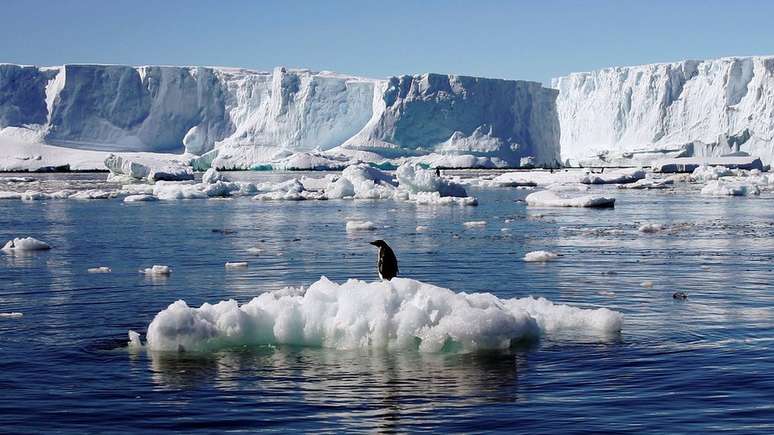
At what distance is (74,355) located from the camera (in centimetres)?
973

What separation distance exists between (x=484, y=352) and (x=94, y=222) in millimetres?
21946

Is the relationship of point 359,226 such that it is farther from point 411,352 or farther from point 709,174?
point 709,174

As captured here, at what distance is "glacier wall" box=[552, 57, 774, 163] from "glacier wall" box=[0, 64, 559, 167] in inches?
346

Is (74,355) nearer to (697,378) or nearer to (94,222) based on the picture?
(697,378)

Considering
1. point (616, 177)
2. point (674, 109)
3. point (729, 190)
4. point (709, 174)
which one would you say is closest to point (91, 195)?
point (729, 190)

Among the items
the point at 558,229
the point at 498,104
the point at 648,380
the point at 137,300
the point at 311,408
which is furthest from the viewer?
the point at 498,104

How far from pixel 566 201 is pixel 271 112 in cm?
7123

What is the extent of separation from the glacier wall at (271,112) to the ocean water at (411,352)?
226ft

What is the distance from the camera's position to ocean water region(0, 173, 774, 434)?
740cm

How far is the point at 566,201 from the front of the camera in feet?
117

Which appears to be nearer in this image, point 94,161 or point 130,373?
point 130,373

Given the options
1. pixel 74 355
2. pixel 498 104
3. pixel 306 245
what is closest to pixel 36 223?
pixel 306 245

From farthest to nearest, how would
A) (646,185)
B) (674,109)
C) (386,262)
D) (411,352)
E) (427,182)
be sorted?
(674,109), (646,185), (427,182), (386,262), (411,352)

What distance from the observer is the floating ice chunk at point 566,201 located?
1371 inches
